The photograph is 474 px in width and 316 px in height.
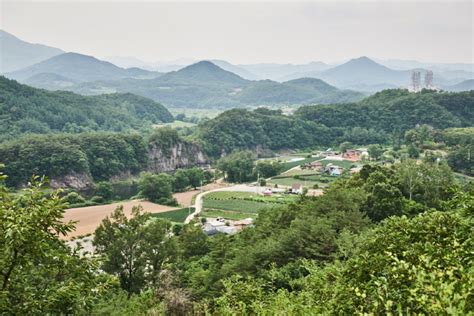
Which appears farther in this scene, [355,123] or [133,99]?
[133,99]

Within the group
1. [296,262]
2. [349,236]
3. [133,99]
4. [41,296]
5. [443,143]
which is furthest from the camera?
[133,99]

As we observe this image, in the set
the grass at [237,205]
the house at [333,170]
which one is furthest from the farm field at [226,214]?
the house at [333,170]

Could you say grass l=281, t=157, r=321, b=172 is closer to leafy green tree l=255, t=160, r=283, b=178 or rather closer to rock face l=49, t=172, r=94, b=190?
leafy green tree l=255, t=160, r=283, b=178

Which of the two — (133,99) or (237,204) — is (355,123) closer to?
(237,204)

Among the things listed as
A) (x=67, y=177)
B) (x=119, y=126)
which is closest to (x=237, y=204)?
(x=67, y=177)

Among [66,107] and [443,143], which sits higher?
[66,107]

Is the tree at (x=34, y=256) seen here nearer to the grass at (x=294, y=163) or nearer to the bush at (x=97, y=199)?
the bush at (x=97, y=199)
